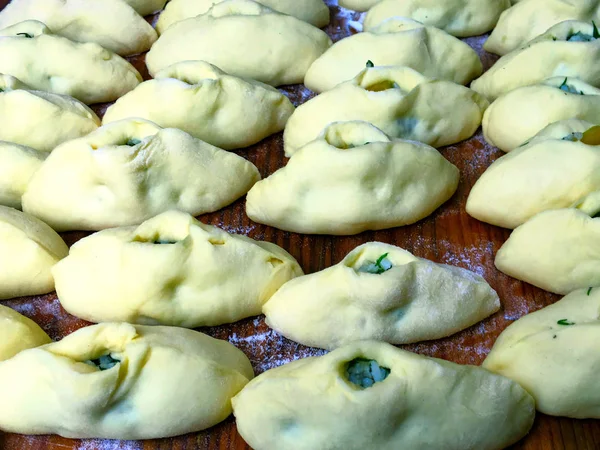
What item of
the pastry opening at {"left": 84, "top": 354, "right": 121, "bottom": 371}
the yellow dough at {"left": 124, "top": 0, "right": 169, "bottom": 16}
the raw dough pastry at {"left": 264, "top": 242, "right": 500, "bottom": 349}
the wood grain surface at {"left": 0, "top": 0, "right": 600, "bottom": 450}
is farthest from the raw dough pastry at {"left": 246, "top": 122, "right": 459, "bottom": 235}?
the yellow dough at {"left": 124, "top": 0, "right": 169, "bottom": 16}

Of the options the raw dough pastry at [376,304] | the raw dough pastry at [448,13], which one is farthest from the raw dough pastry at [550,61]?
the raw dough pastry at [376,304]

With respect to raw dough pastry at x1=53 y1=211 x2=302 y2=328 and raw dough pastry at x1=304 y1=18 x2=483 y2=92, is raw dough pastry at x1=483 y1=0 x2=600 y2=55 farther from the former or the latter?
raw dough pastry at x1=53 y1=211 x2=302 y2=328

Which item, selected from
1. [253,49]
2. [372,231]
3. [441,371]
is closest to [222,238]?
[372,231]

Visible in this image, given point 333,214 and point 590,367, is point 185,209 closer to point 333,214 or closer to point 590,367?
point 333,214

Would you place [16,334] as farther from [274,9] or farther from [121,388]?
[274,9]

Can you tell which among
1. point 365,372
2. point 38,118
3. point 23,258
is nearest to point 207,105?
point 38,118
